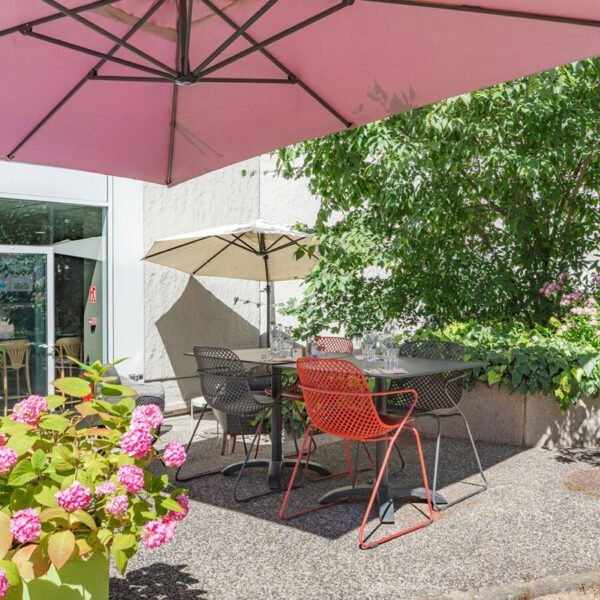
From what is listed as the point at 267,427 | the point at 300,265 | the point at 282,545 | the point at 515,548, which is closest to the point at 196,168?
the point at 282,545

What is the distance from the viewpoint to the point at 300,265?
29.2ft

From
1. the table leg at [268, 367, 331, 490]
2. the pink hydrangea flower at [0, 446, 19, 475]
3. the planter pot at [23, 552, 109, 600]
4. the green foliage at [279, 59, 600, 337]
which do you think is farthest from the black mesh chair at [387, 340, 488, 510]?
the pink hydrangea flower at [0, 446, 19, 475]

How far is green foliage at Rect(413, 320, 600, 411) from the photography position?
633 centimetres

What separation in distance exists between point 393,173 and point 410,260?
1.22 m

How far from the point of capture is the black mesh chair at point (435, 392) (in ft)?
16.4

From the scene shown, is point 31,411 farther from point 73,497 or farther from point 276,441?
point 276,441

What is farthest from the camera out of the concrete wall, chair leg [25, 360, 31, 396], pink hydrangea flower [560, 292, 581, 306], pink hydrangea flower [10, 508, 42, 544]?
the concrete wall

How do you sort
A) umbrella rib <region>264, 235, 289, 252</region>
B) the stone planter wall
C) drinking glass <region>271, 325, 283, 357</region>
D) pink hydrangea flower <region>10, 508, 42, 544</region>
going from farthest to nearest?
umbrella rib <region>264, 235, 289, 252</region> → the stone planter wall → drinking glass <region>271, 325, 283, 357</region> → pink hydrangea flower <region>10, 508, 42, 544</region>

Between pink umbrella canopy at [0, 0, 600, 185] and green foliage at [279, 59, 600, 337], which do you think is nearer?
pink umbrella canopy at [0, 0, 600, 185]

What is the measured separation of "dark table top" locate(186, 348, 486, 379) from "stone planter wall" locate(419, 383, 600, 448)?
164cm

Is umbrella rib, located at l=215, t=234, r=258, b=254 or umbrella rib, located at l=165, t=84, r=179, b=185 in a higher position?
umbrella rib, located at l=165, t=84, r=179, b=185

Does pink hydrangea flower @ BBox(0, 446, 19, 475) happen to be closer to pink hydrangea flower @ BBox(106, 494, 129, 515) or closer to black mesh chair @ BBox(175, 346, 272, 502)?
pink hydrangea flower @ BBox(106, 494, 129, 515)

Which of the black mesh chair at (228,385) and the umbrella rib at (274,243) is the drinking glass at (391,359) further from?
the umbrella rib at (274,243)

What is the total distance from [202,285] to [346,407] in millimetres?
5787
